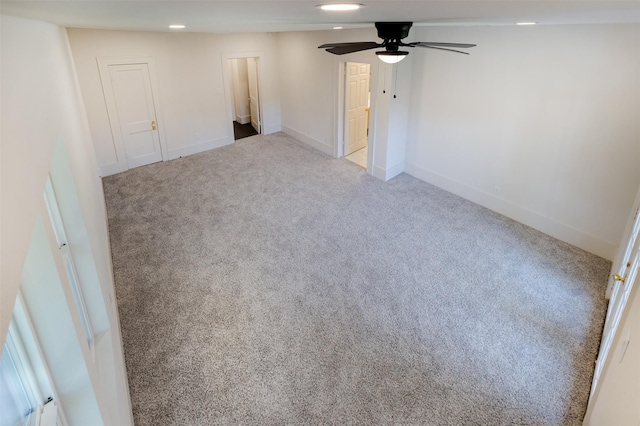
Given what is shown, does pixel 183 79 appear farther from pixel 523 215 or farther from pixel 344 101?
pixel 523 215

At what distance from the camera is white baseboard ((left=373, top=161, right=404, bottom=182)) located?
6.72 metres

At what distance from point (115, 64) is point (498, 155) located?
6.56 meters

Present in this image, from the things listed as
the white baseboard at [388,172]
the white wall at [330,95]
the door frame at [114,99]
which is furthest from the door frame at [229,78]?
the white baseboard at [388,172]

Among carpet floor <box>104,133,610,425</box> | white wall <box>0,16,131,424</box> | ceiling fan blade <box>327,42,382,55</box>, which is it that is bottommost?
carpet floor <box>104,133,610,425</box>

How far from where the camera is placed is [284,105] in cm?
913

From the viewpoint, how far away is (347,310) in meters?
3.81

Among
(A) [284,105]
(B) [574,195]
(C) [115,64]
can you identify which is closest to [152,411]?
(B) [574,195]

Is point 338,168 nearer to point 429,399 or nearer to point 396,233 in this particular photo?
point 396,233

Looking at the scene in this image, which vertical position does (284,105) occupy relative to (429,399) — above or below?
above

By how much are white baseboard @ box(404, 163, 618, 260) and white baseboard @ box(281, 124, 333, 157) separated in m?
1.98

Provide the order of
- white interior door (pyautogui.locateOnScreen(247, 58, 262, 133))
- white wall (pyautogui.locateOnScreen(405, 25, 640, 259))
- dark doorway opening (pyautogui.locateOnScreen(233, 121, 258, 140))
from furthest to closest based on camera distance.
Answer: dark doorway opening (pyautogui.locateOnScreen(233, 121, 258, 140)) < white interior door (pyautogui.locateOnScreen(247, 58, 262, 133)) < white wall (pyautogui.locateOnScreen(405, 25, 640, 259))

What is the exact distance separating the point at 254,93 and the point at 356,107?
2877mm

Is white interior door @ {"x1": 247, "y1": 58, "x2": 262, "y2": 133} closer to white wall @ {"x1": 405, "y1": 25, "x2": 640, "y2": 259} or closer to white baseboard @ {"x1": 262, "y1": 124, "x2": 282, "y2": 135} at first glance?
white baseboard @ {"x1": 262, "y1": 124, "x2": 282, "y2": 135}

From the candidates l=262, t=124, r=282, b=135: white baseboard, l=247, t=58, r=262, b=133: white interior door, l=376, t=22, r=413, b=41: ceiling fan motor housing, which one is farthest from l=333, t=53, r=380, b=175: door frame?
l=376, t=22, r=413, b=41: ceiling fan motor housing
